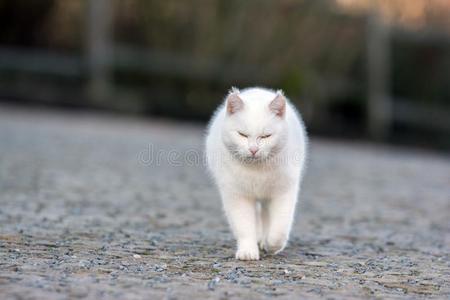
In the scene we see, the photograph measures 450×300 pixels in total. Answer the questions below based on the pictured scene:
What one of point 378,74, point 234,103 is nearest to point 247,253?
point 234,103

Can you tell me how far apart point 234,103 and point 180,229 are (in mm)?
1261

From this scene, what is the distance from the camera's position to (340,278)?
4273 mm

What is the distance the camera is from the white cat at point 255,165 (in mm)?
4812

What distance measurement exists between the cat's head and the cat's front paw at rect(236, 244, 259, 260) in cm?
46

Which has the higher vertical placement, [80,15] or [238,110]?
[80,15]

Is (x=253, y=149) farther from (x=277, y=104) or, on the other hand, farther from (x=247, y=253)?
(x=247, y=253)

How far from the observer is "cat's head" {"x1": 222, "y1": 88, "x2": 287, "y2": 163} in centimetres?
478

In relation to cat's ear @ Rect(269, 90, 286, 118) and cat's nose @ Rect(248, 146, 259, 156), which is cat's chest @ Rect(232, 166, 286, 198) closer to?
cat's nose @ Rect(248, 146, 259, 156)

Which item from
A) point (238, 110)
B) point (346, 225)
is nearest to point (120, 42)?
point (346, 225)

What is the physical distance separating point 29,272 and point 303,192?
4.88 m

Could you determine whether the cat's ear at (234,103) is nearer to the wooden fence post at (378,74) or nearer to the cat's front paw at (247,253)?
the cat's front paw at (247,253)

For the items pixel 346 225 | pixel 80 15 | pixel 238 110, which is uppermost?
pixel 80 15

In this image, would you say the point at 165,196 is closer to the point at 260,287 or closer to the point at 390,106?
the point at 260,287

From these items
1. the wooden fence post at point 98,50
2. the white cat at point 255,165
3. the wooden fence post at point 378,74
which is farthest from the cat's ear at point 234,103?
the wooden fence post at point 378,74
